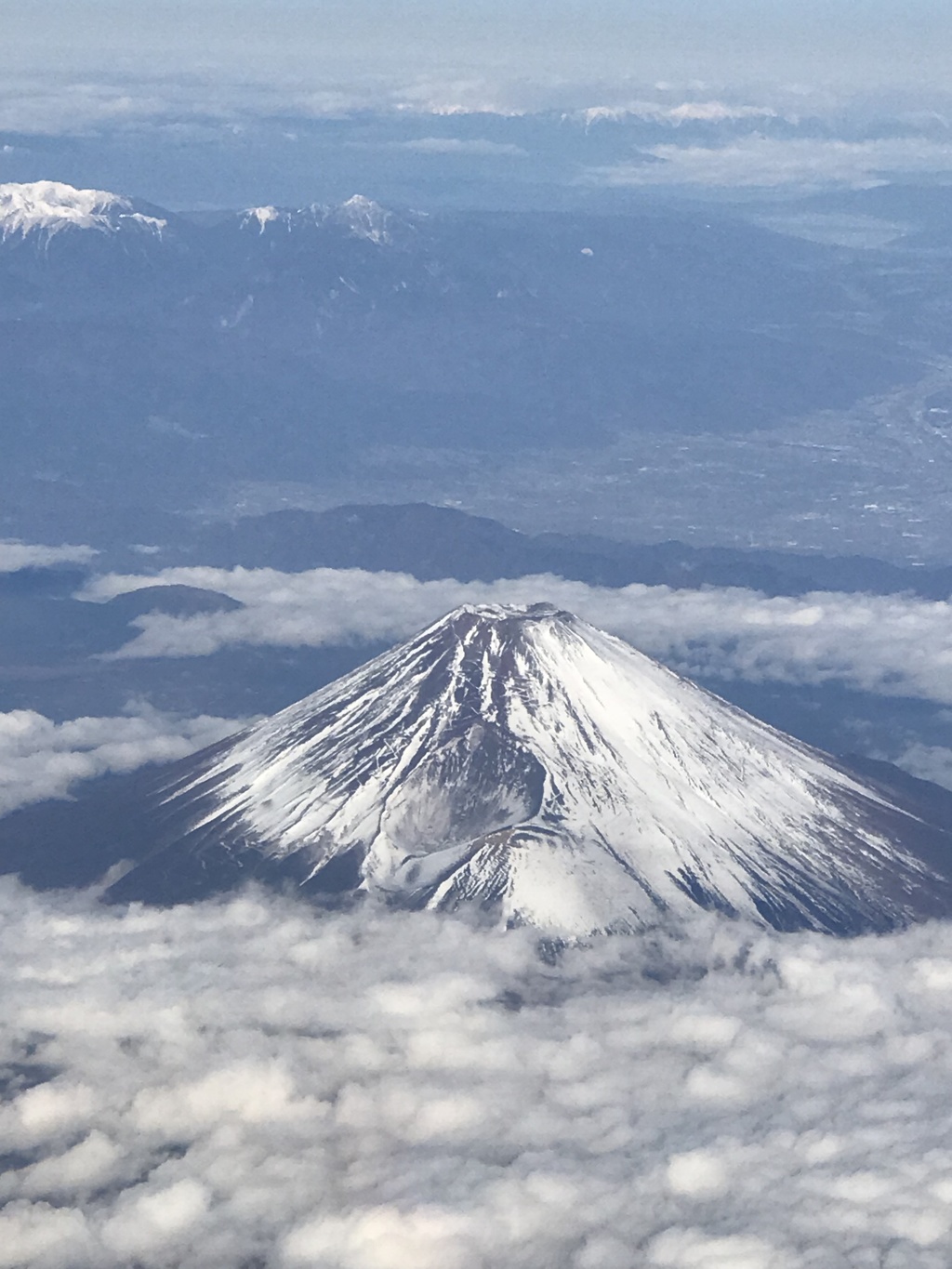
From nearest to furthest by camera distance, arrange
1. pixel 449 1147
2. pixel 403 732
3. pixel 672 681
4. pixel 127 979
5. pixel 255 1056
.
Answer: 1. pixel 449 1147
2. pixel 255 1056
3. pixel 127 979
4. pixel 403 732
5. pixel 672 681

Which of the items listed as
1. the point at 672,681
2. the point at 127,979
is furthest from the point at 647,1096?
the point at 672,681

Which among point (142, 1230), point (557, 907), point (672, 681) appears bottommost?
point (142, 1230)

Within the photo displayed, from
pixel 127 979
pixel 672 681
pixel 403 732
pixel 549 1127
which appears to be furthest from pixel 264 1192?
pixel 672 681

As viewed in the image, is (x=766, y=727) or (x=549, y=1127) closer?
(x=549, y=1127)

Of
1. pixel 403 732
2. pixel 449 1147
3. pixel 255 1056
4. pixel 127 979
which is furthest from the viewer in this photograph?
pixel 403 732

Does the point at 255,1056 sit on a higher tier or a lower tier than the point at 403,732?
lower

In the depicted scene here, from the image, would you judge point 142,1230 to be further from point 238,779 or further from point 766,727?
point 766,727
